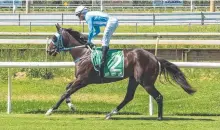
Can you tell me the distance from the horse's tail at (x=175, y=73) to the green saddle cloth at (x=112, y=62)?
2.19 feet

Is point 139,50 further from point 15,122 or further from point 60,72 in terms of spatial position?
point 60,72

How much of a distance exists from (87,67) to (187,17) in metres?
21.1

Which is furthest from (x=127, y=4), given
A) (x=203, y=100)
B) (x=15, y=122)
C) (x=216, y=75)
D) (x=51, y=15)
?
(x=15, y=122)

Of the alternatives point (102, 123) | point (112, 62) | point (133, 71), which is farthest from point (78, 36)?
point (102, 123)

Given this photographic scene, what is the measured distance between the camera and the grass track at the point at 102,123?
877cm

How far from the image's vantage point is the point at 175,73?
10250mm

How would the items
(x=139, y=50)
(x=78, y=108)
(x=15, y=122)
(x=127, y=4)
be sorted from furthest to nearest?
1. (x=127, y=4)
2. (x=78, y=108)
3. (x=139, y=50)
4. (x=15, y=122)

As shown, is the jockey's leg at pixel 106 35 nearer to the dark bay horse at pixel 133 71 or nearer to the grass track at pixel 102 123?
the dark bay horse at pixel 133 71

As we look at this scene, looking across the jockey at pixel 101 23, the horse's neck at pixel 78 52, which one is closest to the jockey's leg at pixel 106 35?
the jockey at pixel 101 23

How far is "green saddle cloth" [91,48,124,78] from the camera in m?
10.1

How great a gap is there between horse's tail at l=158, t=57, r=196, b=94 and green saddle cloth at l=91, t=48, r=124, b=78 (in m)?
0.67

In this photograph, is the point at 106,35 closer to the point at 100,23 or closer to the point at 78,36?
the point at 100,23

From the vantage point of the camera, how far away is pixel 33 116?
1019 cm

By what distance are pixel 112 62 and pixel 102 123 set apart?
1.22 m
